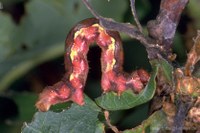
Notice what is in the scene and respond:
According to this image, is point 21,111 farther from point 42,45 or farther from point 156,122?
point 156,122

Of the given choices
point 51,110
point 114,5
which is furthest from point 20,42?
point 51,110

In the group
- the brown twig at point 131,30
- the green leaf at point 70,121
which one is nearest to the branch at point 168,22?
the brown twig at point 131,30

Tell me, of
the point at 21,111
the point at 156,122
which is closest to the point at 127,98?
the point at 156,122

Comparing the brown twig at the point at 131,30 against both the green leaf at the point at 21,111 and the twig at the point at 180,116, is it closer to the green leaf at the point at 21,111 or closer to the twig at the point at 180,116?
the twig at the point at 180,116

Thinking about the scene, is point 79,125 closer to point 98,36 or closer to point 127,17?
point 98,36

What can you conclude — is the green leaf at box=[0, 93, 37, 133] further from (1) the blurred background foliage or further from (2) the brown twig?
(2) the brown twig

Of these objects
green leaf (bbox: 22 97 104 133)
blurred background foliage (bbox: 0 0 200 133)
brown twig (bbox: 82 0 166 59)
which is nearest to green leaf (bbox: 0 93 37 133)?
blurred background foliage (bbox: 0 0 200 133)
